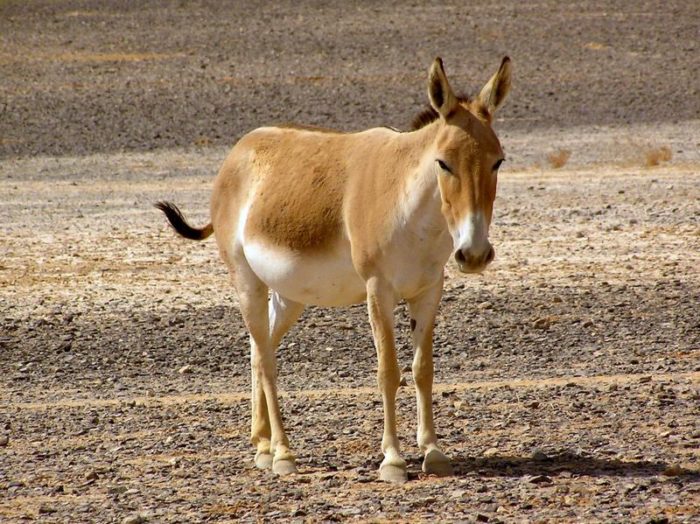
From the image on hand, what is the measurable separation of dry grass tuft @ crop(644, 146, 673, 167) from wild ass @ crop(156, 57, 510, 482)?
42.6 feet

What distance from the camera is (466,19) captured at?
33.0 metres

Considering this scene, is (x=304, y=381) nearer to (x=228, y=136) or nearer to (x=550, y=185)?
(x=550, y=185)

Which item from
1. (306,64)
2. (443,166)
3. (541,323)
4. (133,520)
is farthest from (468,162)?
(306,64)

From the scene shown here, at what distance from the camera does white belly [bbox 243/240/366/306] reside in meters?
7.90

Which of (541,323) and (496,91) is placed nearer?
(496,91)

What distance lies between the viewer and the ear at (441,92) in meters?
7.38

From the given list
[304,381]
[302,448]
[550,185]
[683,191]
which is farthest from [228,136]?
[302,448]

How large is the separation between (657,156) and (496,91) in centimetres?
1406

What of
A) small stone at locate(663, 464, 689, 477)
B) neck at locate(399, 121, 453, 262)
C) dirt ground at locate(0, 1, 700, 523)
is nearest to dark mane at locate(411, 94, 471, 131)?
neck at locate(399, 121, 453, 262)

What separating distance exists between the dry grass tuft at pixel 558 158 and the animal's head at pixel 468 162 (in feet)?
45.4

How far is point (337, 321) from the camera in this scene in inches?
475

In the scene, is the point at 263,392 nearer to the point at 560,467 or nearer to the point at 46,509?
the point at 46,509

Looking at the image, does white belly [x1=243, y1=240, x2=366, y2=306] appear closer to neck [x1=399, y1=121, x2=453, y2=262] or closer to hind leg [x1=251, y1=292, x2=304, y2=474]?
neck [x1=399, y1=121, x2=453, y2=262]

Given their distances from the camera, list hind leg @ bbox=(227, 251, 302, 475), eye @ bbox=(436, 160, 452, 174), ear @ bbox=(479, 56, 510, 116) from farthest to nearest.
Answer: hind leg @ bbox=(227, 251, 302, 475) → ear @ bbox=(479, 56, 510, 116) → eye @ bbox=(436, 160, 452, 174)
